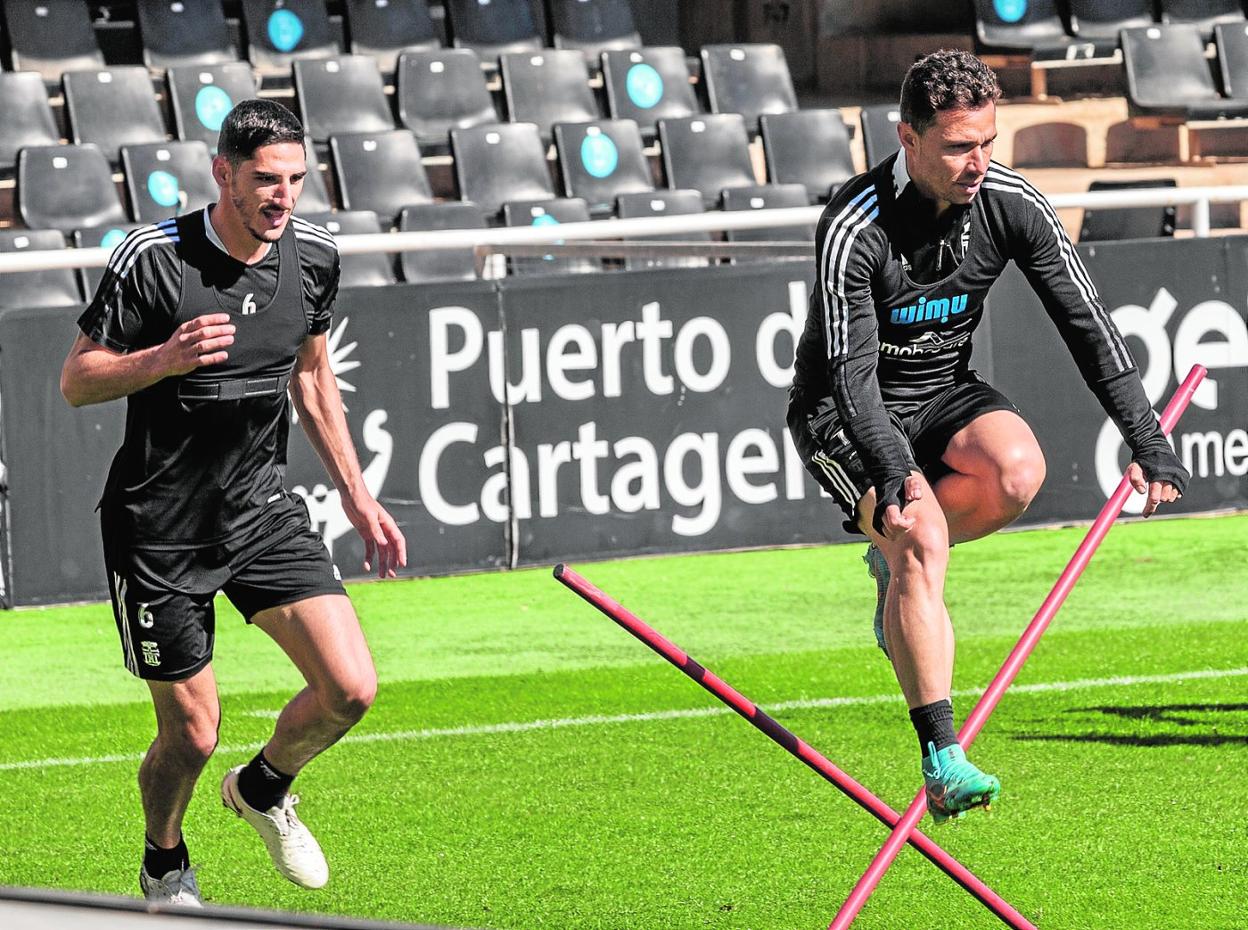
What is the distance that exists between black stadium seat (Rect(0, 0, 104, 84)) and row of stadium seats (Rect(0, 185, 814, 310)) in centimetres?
301

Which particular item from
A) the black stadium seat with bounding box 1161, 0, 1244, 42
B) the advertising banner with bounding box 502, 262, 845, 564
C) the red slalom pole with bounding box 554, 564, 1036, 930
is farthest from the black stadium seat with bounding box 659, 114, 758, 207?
the red slalom pole with bounding box 554, 564, 1036, 930

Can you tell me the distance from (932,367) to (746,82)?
1124 centimetres

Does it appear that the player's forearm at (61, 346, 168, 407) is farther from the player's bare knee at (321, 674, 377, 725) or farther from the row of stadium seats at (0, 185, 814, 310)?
the row of stadium seats at (0, 185, 814, 310)

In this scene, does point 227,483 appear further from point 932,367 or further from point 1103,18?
point 1103,18

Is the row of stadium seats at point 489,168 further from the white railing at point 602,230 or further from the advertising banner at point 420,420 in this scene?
the advertising banner at point 420,420

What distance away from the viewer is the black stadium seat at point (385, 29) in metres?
17.0

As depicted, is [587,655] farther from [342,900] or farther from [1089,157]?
[1089,157]

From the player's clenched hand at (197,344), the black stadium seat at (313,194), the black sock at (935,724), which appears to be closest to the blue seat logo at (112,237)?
the black stadium seat at (313,194)

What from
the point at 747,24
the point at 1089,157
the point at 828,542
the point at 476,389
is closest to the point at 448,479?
the point at 476,389

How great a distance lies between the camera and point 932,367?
5.98 m

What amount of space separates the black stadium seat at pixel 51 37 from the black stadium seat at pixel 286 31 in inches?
51.7

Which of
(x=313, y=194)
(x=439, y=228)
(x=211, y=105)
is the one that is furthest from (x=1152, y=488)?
(x=211, y=105)

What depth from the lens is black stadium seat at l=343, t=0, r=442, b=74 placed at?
17.0m

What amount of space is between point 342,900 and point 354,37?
12.3 m
